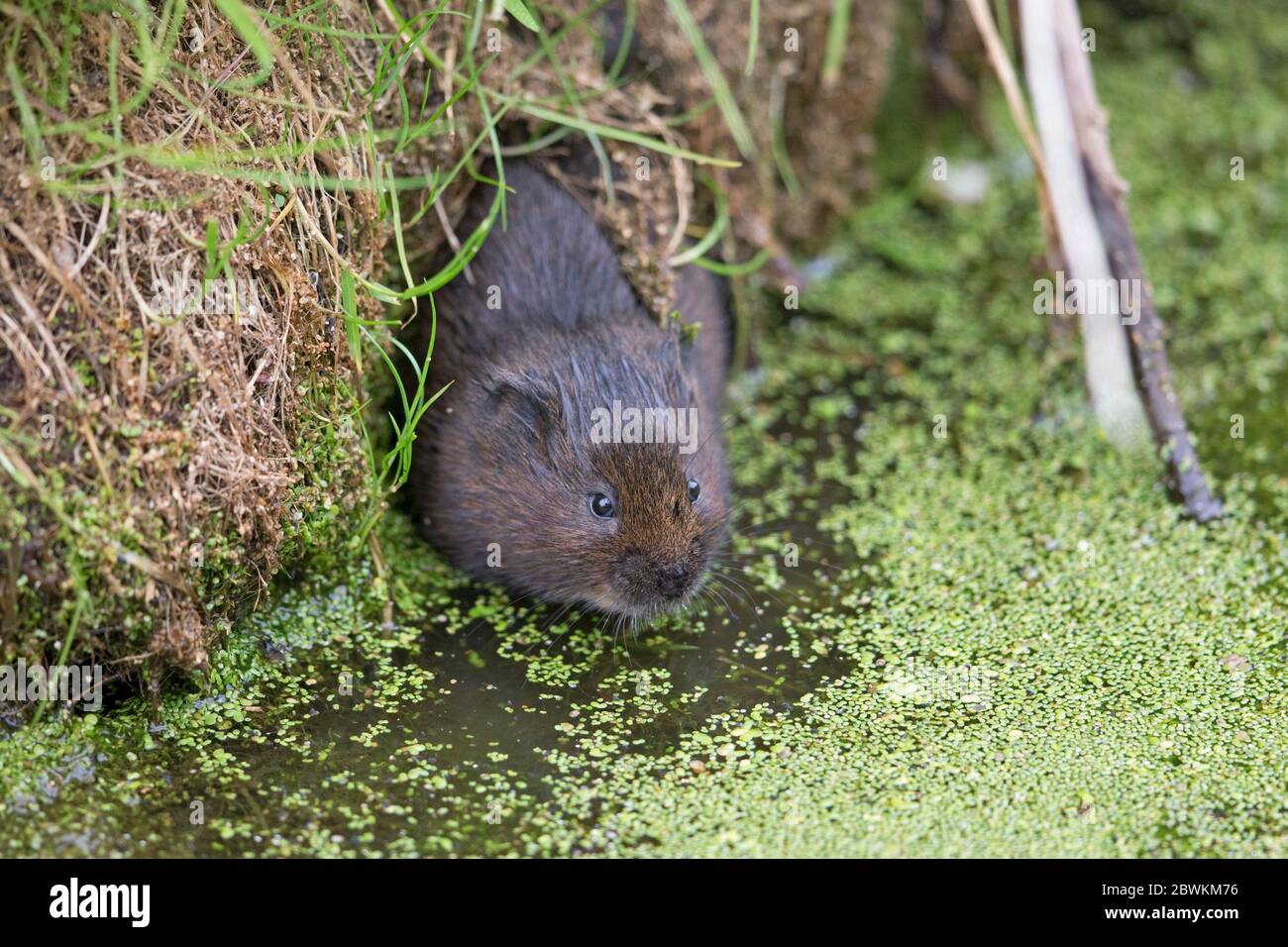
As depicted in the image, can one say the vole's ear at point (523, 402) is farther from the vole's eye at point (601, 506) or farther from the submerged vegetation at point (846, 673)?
the submerged vegetation at point (846, 673)

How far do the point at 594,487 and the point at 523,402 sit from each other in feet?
1.03

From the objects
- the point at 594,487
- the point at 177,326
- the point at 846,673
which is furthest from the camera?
the point at 594,487

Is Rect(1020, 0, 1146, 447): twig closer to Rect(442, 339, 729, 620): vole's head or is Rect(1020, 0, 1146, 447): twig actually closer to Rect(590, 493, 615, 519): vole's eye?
Rect(442, 339, 729, 620): vole's head

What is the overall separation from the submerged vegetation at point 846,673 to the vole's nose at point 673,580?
0.66 ft

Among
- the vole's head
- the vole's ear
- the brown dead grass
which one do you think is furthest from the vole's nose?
the brown dead grass

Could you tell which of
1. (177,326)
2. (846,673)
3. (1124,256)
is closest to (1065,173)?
(1124,256)

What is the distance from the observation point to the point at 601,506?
388 cm

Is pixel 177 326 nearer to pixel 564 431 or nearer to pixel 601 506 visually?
pixel 564 431

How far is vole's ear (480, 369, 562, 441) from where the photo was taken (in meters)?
3.92

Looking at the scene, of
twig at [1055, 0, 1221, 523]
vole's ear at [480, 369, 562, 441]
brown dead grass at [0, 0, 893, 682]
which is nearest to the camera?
brown dead grass at [0, 0, 893, 682]

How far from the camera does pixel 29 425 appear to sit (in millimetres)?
3178

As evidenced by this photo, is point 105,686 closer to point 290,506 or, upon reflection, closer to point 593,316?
point 290,506

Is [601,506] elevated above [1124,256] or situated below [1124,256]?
below
